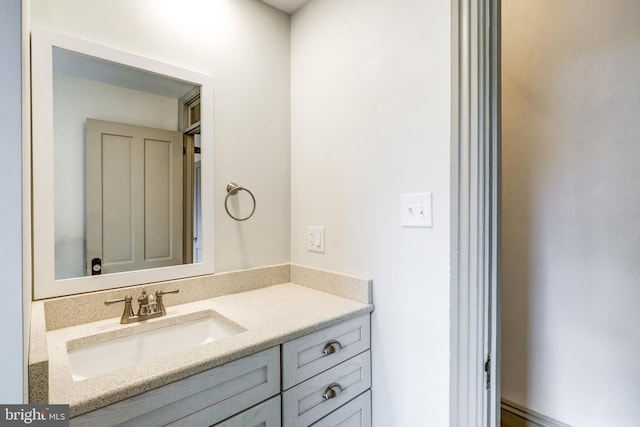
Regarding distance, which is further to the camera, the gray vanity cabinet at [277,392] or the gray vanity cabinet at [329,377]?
the gray vanity cabinet at [329,377]

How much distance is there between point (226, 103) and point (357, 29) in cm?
68

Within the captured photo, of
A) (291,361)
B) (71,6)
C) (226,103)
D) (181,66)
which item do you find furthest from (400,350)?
(71,6)

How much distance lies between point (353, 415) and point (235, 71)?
1.60 m

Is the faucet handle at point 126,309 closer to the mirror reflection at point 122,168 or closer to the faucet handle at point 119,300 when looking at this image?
the faucet handle at point 119,300

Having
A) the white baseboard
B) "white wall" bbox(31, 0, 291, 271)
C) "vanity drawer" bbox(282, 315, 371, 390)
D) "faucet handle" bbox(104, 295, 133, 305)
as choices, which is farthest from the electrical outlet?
the white baseboard

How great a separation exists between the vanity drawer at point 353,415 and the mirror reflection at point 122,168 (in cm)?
83

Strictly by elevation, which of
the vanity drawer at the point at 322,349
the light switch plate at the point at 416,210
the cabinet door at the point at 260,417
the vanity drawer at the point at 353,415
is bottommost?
the vanity drawer at the point at 353,415

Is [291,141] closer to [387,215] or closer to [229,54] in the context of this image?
[229,54]

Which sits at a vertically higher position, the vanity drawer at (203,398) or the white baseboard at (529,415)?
the vanity drawer at (203,398)

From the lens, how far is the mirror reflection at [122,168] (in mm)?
1060

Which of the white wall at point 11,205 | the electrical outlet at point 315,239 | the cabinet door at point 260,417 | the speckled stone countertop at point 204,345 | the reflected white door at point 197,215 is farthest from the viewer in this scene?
the electrical outlet at point 315,239

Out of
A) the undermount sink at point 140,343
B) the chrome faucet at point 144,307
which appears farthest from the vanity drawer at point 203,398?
the chrome faucet at point 144,307

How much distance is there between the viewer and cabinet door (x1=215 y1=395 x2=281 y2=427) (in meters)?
0.87

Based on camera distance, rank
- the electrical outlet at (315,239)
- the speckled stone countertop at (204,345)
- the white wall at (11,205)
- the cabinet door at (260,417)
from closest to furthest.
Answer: the white wall at (11,205) → the speckled stone countertop at (204,345) → the cabinet door at (260,417) → the electrical outlet at (315,239)
